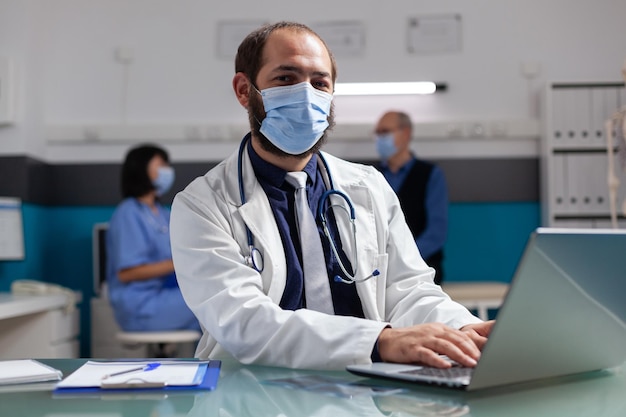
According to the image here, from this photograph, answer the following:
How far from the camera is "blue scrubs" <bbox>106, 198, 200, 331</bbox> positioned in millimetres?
3744

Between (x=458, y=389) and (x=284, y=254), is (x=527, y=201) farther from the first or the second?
(x=458, y=389)

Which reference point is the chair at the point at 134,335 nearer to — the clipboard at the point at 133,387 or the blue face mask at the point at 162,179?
the blue face mask at the point at 162,179

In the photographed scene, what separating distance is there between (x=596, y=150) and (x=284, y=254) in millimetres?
3400

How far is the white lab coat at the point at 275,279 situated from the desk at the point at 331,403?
Result: 17 cm

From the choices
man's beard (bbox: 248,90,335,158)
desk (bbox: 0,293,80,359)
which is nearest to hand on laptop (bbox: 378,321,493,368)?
man's beard (bbox: 248,90,335,158)

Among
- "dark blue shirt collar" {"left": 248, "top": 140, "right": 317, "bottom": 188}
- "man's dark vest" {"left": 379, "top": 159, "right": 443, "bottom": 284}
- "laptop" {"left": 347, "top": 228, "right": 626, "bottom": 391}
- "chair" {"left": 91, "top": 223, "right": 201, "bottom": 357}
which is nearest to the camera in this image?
"laptop" {"left": 347, "top": 228, "right": 626, "bottom": 391}

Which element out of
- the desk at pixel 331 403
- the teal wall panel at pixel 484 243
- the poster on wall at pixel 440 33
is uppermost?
the poster on wall at pixel 440 33

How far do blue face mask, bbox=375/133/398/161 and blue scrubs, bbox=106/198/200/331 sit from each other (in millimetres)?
1230

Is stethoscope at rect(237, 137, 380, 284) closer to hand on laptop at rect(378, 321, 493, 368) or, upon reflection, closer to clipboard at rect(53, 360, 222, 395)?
hand on laptop at rect(378, 321, 493, 368)

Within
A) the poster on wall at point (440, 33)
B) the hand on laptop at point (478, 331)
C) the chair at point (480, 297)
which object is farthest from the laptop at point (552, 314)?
the poster on wall at point (440, 33)

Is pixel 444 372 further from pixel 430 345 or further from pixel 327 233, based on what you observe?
pixel 327 233

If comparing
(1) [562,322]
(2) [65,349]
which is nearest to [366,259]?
(1) [562,322]

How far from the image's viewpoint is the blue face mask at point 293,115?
1.64 m

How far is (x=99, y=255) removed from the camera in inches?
177
